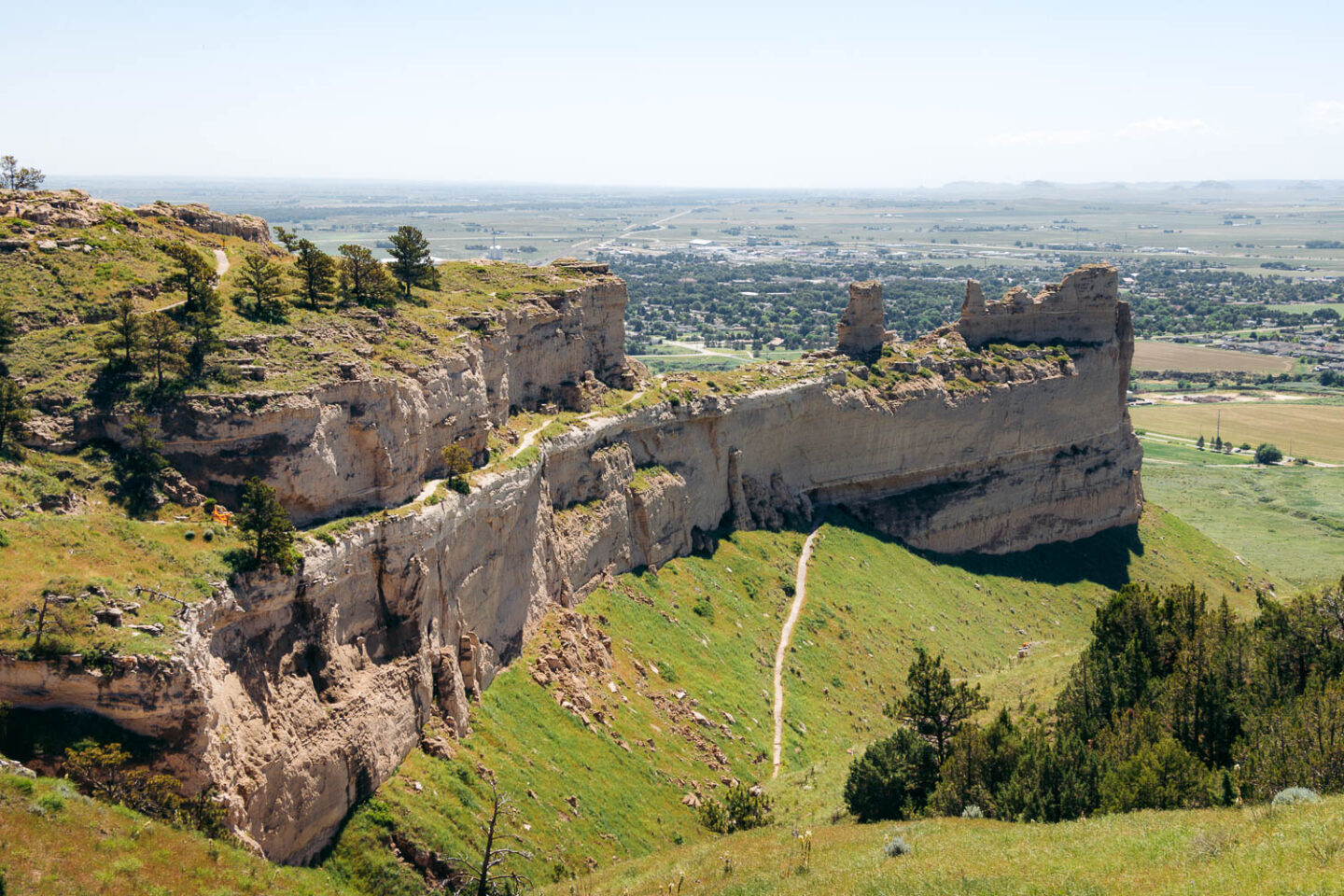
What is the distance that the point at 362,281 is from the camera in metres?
56.1

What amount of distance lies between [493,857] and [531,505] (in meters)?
19.0

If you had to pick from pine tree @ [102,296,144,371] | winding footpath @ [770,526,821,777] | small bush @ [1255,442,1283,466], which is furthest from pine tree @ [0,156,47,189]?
small bush @ [1255,442,1283,466]

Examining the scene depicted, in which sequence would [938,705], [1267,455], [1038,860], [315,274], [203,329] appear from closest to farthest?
[1038,860] → [203,329] → [938,705] → [315,274] → [1267,455]

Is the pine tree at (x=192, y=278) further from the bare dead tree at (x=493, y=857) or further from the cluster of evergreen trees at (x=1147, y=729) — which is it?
the cluster of evergreen trees at (x=1147, y=729)

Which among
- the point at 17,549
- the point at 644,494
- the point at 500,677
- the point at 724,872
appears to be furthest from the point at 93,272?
the point at 724,872

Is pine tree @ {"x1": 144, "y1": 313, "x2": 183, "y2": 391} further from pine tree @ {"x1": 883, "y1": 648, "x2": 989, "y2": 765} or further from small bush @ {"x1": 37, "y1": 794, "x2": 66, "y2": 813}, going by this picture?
pine tree @ {"x1": 883, "y1": 648, "x2": 989, "y2": 765}

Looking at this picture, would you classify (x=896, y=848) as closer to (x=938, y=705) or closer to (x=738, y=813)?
(x=738, y=813)

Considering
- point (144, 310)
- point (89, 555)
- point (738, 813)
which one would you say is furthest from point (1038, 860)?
point (144, 310)

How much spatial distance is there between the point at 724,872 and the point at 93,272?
38.2 meters

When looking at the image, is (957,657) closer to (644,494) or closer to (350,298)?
(644,494)

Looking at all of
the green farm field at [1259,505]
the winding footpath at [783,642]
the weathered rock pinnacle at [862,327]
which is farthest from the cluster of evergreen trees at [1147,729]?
the green farm field at [1259,505]

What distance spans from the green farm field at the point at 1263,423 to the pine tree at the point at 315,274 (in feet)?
456

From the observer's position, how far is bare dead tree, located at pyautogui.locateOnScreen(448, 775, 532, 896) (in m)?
36.2

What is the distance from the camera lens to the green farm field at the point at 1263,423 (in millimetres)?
155750
